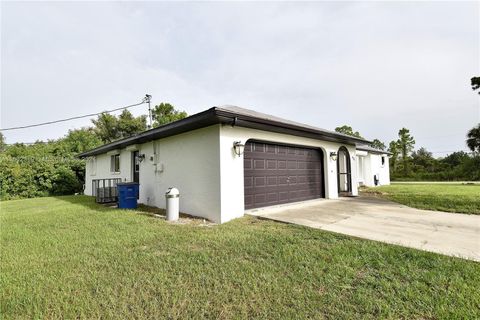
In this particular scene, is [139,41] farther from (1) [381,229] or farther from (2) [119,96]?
(1) [381,229]

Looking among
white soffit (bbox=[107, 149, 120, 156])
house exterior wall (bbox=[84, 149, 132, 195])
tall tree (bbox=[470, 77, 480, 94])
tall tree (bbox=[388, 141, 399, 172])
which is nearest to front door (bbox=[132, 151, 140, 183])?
house exterior wall (bbox=[84, 149, 132, 195])

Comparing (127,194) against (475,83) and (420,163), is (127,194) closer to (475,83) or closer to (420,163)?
(475,83)

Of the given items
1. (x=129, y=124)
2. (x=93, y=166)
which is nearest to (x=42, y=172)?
(x=93, y=166)

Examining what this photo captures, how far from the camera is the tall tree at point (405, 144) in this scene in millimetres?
29266

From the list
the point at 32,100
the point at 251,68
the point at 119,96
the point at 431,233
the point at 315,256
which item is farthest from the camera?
the point at 119,96

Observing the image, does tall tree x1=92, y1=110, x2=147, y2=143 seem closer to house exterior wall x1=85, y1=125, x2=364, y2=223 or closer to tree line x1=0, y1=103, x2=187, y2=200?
tree line x1=0, y1=103, x2=187, y2=200

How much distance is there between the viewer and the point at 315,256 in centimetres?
343

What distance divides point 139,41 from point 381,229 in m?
11.6

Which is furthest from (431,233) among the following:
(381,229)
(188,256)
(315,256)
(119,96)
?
(119,96)

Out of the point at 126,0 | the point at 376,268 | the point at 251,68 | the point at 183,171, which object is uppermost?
the point at 126,0

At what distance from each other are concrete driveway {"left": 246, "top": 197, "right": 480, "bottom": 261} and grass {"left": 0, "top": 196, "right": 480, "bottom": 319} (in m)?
0.55

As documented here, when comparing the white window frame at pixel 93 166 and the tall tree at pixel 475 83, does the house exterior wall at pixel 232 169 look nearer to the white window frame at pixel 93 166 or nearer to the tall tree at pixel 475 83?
the tall tree at pixel 475 83

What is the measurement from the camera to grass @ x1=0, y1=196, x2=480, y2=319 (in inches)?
87.9

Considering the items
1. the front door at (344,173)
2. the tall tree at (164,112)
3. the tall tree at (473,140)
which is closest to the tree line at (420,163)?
the tall tree at (473,140)
